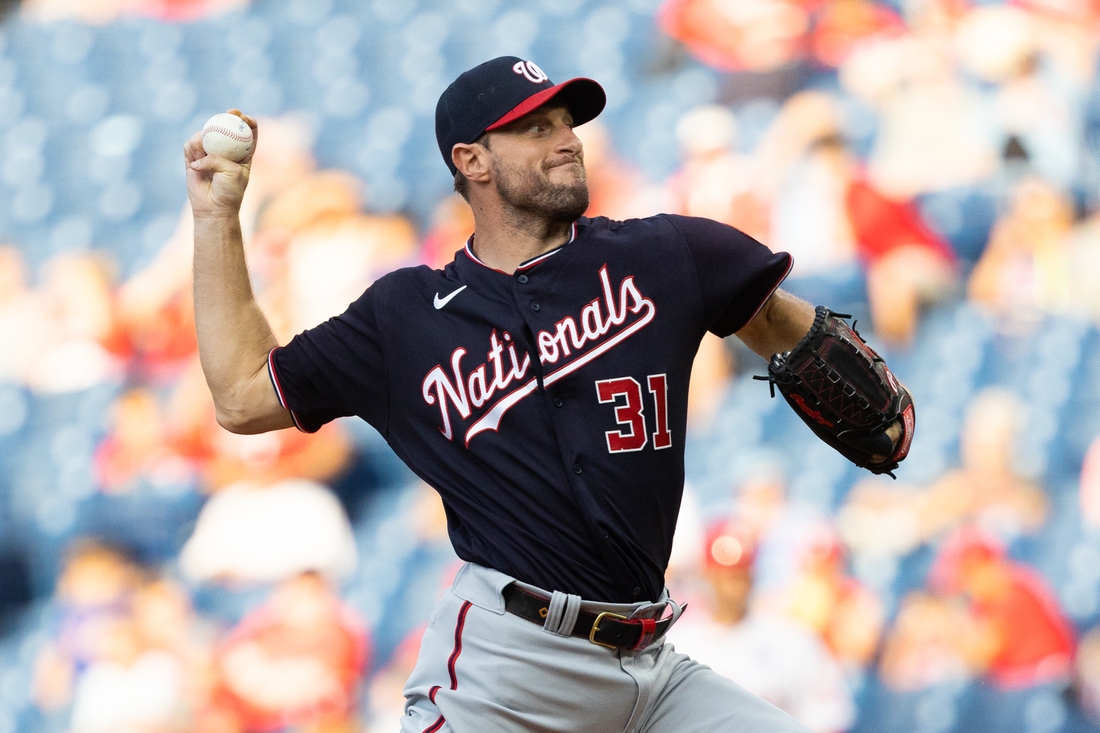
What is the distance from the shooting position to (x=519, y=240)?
218 centimetres

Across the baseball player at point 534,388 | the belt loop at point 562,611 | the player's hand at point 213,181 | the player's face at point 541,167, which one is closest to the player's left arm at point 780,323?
the baseball player at point 534,388

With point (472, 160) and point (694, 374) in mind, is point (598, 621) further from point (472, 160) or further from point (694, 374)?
point (694, 374)

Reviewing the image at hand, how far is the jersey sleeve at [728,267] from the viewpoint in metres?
2.11

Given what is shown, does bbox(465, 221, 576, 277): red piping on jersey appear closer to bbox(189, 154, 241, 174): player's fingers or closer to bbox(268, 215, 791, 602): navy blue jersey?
bbox(268, 215, 791, 602): navy blue jersey

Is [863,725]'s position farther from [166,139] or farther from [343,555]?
[166,139]

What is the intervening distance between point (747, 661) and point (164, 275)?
8.80 ft

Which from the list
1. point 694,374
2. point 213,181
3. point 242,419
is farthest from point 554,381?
point 694,374

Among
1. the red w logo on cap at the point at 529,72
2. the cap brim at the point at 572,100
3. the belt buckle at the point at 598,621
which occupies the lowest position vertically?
the belt buckle at the point at 598,621

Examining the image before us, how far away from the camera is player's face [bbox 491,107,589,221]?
2.14 meters

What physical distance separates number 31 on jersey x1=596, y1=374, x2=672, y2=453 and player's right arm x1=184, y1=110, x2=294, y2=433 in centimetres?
62

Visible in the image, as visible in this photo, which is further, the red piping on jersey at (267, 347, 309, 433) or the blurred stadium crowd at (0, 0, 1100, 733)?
the blurred stadium crowd at (0, 0, 1100, 733)

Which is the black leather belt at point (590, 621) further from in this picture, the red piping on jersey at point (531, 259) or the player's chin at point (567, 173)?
the player's chin at point (567, 173)

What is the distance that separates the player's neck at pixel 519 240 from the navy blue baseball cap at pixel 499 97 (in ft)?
Result: 0.60

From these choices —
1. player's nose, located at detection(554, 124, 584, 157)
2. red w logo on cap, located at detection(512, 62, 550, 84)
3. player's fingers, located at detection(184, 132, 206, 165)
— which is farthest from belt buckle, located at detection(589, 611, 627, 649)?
player's fingers, located at detection(184, 132, 206, 165)
